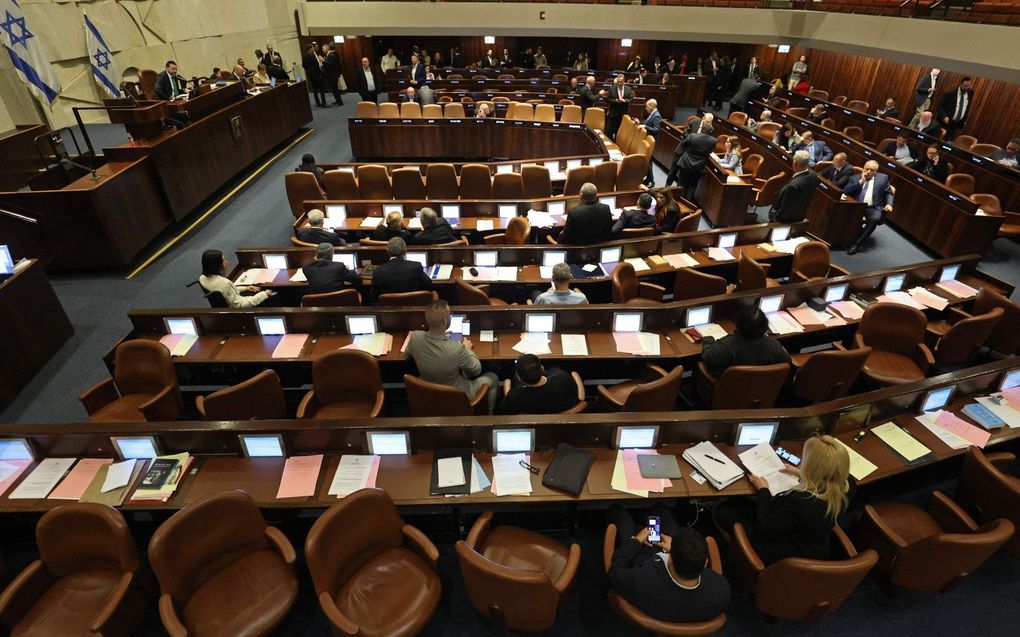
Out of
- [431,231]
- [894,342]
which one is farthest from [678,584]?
[431,231]

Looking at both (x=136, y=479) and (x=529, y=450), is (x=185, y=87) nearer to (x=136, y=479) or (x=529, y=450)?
(x=136, y=479)

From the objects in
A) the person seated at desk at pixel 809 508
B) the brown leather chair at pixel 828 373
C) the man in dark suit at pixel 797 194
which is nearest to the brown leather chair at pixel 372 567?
the person seated at desk at pixel 809 508

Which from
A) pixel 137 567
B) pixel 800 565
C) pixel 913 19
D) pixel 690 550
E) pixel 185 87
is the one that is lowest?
pixel 137 567

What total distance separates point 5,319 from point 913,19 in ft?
53.4

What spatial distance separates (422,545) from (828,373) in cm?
333

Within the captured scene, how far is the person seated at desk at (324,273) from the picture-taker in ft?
16.6

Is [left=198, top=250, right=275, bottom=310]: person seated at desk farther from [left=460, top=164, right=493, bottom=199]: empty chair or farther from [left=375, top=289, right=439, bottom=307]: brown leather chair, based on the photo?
[left=460, top=164, right=493, bottom=199]: empty chair

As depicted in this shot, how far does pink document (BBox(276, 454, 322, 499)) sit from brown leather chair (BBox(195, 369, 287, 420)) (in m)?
0.64

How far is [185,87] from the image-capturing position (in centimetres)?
1131

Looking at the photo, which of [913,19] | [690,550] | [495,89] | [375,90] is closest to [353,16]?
[375,90]

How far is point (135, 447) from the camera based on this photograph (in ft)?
11.0

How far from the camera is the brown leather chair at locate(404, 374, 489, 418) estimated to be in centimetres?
355

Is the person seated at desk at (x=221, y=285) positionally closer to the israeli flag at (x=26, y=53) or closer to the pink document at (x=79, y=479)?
the pink document at (x=79, y=479)

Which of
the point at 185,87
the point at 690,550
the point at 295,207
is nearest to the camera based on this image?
the point at 690,550
